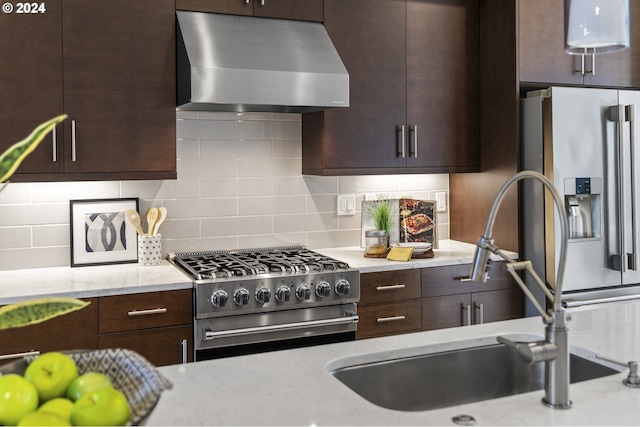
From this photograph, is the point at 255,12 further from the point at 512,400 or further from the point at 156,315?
the point at 512,400

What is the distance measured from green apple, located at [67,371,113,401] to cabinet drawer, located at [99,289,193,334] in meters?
1.90

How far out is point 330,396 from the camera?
1.56 metres

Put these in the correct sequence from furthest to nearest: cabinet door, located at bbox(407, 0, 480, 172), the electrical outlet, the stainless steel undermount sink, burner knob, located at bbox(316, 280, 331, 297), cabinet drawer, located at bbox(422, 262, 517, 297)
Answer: the electrical outlet, cabinet door, located at bbox(407, 0, 480, 172), cabinet drawer, located at bbox(422, 262, 517, 297), burner knob, located at bbox(316, 280, 331, 297), the stainless steel undermount sink

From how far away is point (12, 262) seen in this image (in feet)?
10.8

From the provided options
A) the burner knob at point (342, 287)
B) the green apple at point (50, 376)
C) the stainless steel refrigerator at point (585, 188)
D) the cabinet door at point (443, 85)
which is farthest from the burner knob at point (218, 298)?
the green apple at point (50, 376)

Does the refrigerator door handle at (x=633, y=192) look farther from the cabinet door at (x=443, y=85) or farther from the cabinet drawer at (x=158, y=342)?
the cabinet drawer at (x=158, y=342)

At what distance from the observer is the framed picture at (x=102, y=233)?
3391 millimetres

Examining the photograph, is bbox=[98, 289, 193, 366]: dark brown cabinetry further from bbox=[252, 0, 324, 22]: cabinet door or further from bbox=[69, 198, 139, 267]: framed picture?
bbox=[252, 0, 324, 22]: cabinet door

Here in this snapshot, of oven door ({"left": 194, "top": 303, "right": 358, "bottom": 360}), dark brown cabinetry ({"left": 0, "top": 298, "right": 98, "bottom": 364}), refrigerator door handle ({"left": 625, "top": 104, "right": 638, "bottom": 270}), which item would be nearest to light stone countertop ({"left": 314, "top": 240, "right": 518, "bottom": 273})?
oven door ({"left": 194, "top": 303, "right": 358, "bottom": 360})

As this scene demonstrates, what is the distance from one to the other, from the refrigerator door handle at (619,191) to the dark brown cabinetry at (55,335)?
2707 millimetres

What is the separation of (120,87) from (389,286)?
5.32 ft

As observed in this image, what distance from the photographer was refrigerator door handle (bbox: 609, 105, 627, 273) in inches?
145

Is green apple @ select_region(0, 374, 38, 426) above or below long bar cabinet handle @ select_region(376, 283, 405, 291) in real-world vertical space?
above

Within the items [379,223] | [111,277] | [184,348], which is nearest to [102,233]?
[111,277]
